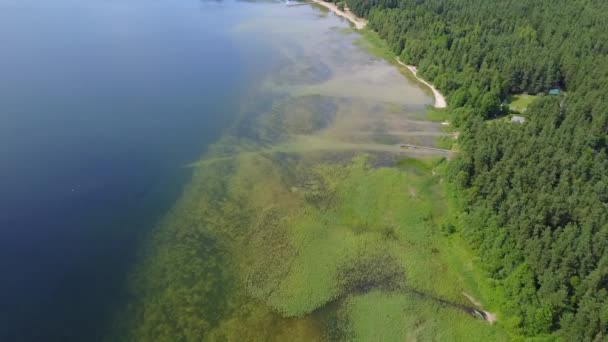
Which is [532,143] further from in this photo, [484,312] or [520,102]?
[520,102]

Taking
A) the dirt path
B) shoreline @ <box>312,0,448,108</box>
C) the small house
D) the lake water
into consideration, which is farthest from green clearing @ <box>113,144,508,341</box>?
shoreline @ <box>312,0,448,108</box>

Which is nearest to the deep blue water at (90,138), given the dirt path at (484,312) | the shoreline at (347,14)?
the dirt path at (484,312)

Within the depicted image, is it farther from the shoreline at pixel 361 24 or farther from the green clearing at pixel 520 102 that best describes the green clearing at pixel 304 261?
the green clearing at pixel 520 102

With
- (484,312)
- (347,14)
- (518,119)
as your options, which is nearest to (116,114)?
(484,312)

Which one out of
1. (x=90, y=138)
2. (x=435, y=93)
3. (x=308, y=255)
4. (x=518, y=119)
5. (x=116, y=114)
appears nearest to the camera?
(x=308, y=255)

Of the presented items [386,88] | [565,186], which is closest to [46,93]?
[386,88]

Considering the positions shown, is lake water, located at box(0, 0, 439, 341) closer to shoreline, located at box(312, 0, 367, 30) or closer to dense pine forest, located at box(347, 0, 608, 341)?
shoreline, located at box(312, 0, 367, 30)
